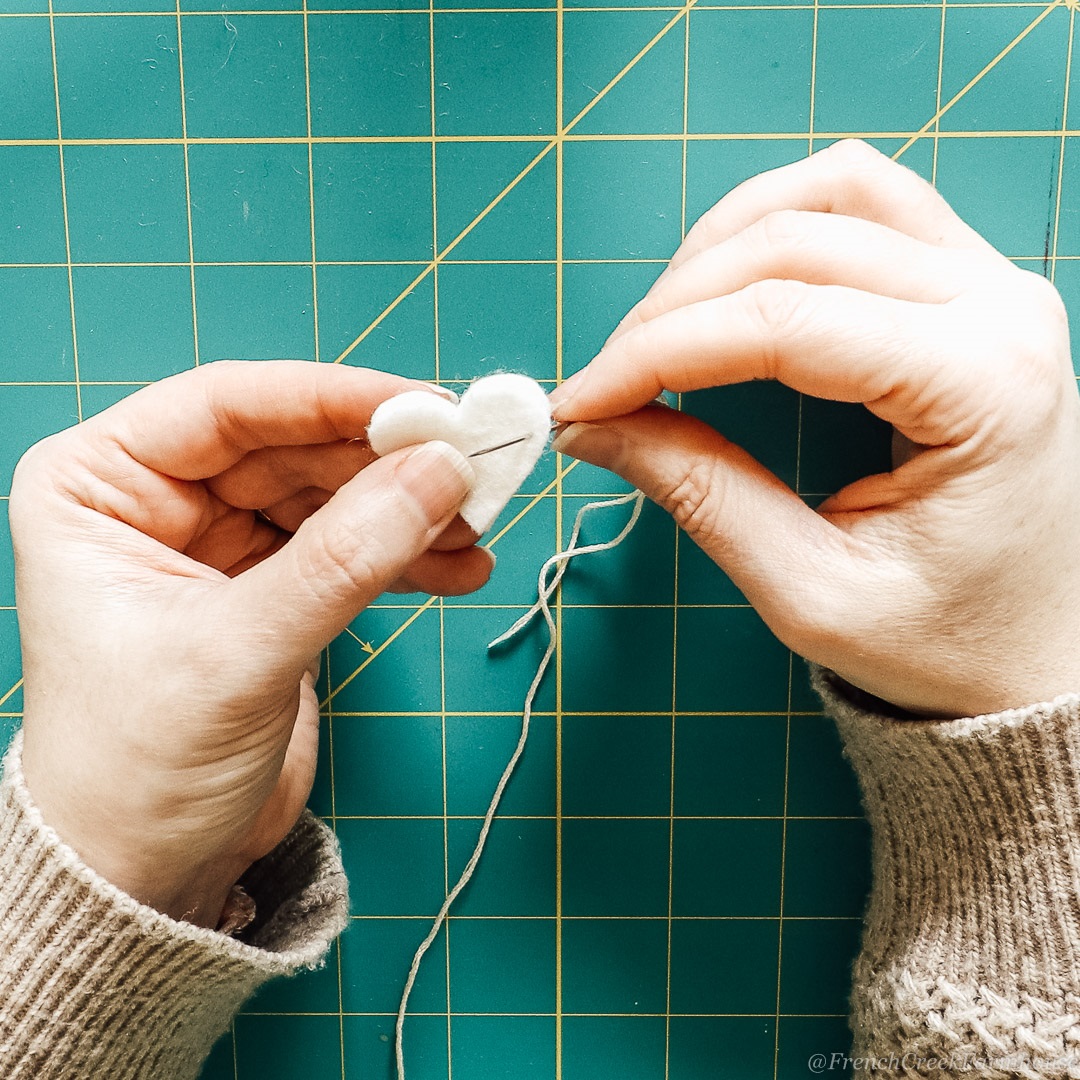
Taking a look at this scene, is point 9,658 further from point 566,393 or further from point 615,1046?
point 615,1046

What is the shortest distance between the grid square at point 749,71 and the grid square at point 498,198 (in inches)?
7.6

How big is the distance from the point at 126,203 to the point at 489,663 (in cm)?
70

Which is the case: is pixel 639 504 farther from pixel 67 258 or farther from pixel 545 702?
pixel 67 258

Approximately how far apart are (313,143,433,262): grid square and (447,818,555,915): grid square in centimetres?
71

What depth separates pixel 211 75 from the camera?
3.15ft

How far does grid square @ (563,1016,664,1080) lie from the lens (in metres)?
1.05

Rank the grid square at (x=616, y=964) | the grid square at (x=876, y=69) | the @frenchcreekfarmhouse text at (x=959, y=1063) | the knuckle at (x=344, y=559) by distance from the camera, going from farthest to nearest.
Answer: the grid square at (x=616, y=964)
the grid square at (x=876, y=69)
the @frenchcreekfarmhouse text at (x=959, y=1063)
the knuckle at (x=344, y=559)

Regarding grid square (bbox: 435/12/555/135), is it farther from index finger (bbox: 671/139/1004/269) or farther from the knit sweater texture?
the knit sweater texture

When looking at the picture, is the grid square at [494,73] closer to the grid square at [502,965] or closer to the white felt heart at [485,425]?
the white felt heart at [485,425]

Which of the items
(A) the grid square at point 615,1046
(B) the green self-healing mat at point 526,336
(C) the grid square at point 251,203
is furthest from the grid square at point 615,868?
(C) the grid square at point 251,203

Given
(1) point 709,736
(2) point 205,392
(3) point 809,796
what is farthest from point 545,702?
(2) point 205,392

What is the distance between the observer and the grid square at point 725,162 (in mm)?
958

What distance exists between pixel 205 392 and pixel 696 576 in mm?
586

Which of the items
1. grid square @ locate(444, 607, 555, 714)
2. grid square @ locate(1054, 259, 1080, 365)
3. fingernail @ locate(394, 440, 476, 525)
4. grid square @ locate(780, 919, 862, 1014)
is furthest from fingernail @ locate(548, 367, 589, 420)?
grid square @ locate(780, 919, 862, 1014)
